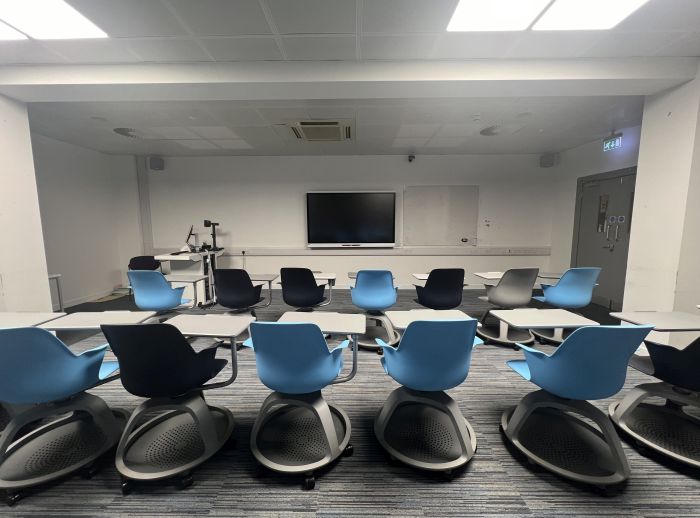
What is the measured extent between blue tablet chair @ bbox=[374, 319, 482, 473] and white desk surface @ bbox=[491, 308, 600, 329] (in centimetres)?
43

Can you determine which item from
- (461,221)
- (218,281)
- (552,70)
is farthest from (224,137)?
(461,221)

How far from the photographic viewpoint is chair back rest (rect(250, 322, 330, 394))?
1.50m

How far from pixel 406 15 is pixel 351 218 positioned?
4065 millimetres

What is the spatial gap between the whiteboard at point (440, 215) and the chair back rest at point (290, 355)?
4.77 metres

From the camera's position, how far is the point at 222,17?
203cm

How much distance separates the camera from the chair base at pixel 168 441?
163 cm

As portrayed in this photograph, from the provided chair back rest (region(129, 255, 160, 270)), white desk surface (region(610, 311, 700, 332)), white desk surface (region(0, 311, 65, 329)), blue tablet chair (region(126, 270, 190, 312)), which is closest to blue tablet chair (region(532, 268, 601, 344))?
white desk surface (region(610, 311, 700, 332))

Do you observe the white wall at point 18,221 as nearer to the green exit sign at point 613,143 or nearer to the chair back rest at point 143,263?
the chair back rest at point 143,263

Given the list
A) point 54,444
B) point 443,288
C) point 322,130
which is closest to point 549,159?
point 443,288

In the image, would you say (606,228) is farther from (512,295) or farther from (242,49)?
(242,49)

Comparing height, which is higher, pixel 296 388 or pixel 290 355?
pixel 290 355

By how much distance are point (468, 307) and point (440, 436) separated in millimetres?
3263

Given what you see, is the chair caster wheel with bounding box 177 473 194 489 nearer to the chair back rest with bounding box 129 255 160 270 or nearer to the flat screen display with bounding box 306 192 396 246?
the chair back rest with bounding box 129 255 160 270

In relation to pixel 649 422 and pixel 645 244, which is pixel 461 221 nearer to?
pixel 645 244
